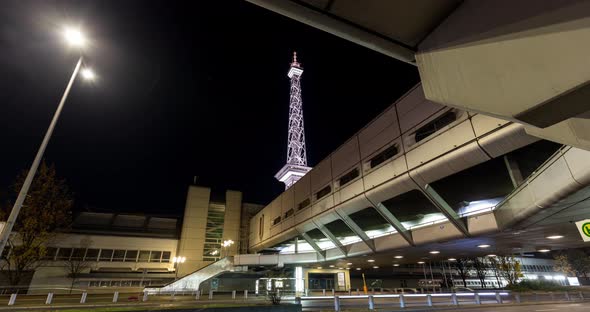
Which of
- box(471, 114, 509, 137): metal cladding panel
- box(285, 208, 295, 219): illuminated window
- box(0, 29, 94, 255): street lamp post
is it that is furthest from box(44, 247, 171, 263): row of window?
box(471, 114, 509, 137): metal cladding panel

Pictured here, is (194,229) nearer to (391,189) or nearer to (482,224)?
(391,189)

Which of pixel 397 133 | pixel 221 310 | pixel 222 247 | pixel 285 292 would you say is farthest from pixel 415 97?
pixel 222 247

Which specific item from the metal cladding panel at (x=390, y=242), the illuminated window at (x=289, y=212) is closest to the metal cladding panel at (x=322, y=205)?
the metal cladding panel at (x=390, y=242)

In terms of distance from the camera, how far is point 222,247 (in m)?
48.7

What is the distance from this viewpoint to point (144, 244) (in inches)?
1668

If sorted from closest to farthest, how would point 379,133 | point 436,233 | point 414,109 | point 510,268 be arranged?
1. point 414,109
2. point 436,233
3. point 379,133
4. point 510,268

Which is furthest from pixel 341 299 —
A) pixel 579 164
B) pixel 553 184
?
pixel 579 164

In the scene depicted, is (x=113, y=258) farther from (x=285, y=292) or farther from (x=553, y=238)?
(x=553, y=238)

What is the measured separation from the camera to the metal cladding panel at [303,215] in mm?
30050

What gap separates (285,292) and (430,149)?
38.7 ft

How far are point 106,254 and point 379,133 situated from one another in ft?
140

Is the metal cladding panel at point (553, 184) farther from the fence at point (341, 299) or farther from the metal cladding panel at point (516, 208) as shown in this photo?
the fence at point (341, 299)

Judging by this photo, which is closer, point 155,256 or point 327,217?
point 327,217

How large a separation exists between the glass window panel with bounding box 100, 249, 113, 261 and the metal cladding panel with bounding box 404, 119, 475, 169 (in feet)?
144
